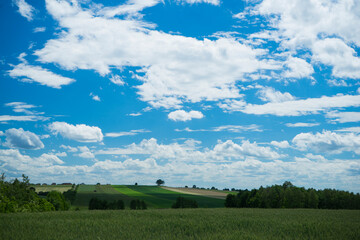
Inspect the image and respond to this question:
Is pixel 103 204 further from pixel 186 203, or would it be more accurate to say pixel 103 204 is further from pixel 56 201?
pixel 186 203

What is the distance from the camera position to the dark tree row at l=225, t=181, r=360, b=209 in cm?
7131

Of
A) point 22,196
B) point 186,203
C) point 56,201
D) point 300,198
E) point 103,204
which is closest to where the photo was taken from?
point 22,196

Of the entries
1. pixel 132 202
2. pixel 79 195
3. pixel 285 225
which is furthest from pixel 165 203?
pixel 285 225

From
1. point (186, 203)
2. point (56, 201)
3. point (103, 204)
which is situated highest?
point (56, 201)

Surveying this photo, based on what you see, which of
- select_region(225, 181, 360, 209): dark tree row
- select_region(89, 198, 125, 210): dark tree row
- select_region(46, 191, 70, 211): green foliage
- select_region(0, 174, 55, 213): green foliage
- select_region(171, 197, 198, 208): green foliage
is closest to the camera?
select_region(0, 174, 55, 213): green foliage

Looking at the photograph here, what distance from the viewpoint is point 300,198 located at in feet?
241

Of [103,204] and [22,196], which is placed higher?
[22,196]

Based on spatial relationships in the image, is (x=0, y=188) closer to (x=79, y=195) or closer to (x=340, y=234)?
(x=340, y=234)

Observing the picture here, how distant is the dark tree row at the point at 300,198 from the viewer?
7131 cm

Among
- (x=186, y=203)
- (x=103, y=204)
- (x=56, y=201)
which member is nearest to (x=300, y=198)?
(x=186, y=203)

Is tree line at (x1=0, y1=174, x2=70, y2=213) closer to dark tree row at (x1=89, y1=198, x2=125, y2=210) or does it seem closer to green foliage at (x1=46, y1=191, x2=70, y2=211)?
green foliage at (x1=46, y1=191, x2=70, y2=211)

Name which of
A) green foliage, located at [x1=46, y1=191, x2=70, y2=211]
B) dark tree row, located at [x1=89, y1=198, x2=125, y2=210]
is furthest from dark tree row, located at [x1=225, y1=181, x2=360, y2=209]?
green foliage, located at [x1=46, y1=191, x2=70, y2=211]

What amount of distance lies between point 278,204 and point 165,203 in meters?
34.9

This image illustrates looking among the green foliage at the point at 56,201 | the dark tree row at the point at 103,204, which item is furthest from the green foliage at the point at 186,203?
the green foliage at the point at 56,201
